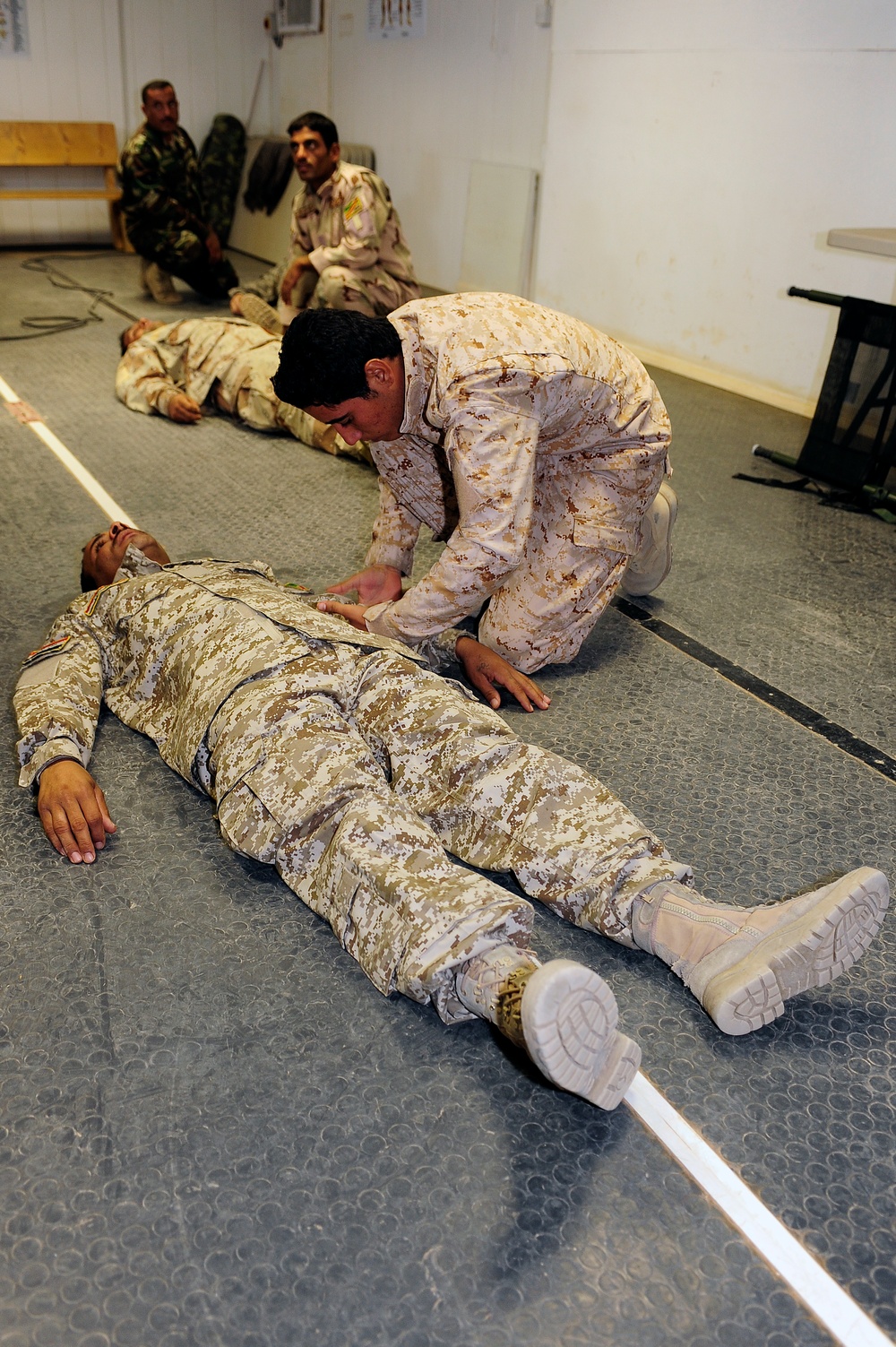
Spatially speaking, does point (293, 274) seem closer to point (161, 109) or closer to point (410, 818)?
point (161, 109)

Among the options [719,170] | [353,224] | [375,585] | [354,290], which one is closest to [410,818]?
[375,585]

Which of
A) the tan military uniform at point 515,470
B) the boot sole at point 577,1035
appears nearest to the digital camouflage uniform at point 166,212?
the tan military uniform at point 515,470

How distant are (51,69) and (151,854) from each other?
7437 mm

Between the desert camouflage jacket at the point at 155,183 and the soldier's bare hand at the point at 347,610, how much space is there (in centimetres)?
449

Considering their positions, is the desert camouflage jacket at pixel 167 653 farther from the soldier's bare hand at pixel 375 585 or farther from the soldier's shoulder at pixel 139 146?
the soldier's shoulder at pixel 139 146

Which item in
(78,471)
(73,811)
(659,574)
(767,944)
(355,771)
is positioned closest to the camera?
(767,944)

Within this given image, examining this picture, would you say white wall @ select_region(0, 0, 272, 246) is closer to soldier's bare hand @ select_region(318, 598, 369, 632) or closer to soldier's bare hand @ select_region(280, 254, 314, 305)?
soldier's bare hand @ select_region(280, 254, 314, 305)

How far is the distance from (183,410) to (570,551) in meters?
2.11

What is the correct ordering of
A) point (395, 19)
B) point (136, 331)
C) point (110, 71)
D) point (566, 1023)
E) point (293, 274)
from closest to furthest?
point (566, 1023) < point (136, 331) < point (293, 274) < point (395, 19) < point (110, 71)

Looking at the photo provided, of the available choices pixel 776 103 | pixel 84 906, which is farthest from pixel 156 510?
pixel 776 103

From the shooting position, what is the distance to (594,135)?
5.02 meters

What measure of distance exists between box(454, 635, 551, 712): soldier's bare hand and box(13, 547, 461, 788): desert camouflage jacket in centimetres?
29

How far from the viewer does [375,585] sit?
2.25 meters

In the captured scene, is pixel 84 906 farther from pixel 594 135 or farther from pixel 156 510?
pixel 594 135
